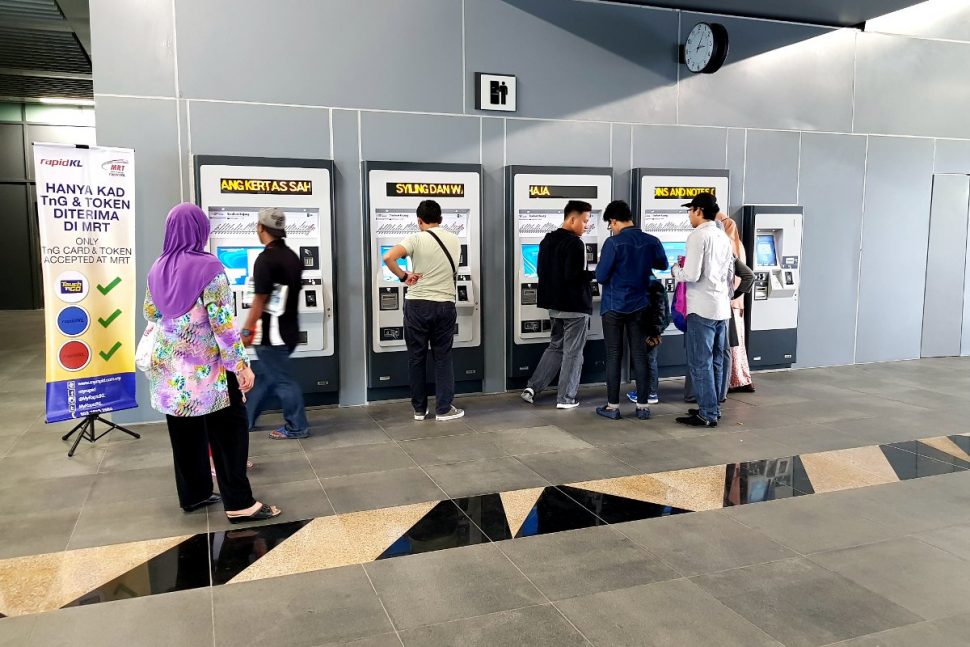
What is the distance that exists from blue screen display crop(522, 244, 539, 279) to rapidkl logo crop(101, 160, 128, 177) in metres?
3.06

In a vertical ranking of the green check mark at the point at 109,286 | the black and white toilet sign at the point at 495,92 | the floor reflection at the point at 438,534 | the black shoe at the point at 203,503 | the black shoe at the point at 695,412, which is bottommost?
the floor reflection at the point at 438,534

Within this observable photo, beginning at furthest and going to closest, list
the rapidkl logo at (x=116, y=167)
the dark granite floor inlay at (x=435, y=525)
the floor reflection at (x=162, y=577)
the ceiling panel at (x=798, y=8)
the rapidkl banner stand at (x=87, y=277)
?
the ceiling panel at (x=798, y=8) → the rapidkl logo at (x=116, y=167) → the rapidkl banner stand at (x=87, y=277) → the dark granite floor inlay at (x=435, y=525) → the floor reflection at (x=162, y=577)

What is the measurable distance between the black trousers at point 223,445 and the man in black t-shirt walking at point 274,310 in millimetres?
1023

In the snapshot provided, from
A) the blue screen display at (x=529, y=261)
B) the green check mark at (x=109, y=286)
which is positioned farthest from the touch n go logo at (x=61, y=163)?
the blue screen display at (x=529, y=261)

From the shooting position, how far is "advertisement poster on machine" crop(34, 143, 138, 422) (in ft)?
14.8

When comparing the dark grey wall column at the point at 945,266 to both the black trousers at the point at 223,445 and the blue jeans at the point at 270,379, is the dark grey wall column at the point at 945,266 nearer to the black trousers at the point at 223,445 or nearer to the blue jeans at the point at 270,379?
the blue jeans at the point at 270,379

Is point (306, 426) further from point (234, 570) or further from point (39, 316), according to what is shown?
point (39, 316)

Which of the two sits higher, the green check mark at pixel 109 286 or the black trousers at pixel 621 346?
the green check mark at pixel 109 286

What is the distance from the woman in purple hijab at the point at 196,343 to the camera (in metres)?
3.19

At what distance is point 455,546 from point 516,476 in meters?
1.00

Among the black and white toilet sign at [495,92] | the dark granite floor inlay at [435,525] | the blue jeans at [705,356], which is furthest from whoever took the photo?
the black and white toilet sign at [495,92]

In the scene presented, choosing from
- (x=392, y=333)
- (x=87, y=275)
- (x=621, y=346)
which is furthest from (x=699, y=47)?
(x=87, y=275)

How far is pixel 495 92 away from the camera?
5.99 meters

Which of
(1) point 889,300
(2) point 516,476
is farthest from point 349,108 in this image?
(1) point 889,300
